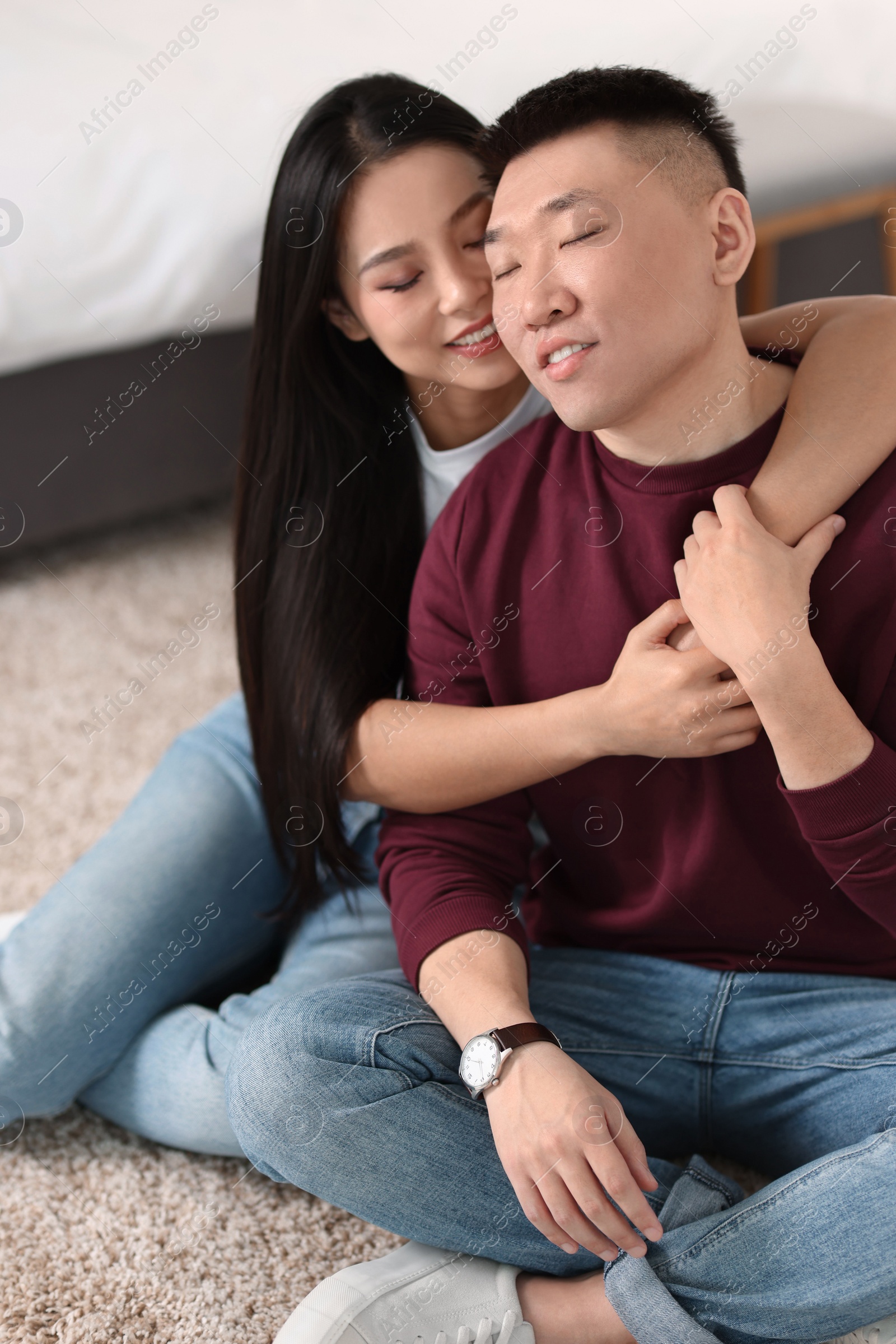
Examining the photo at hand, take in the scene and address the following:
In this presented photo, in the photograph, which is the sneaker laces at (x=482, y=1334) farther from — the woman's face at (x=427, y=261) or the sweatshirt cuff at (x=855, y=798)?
the woman's face at (x=427, y=261)

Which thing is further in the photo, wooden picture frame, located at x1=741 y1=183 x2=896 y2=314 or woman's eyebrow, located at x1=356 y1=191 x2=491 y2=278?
wooden picture frame, located at x1=741 y1=183 x2=896 y2=314

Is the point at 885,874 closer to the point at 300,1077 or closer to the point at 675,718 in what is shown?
the point at 675,718

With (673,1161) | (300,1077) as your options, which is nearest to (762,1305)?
(673,1161)

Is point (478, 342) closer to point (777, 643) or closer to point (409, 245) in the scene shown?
point (409, 245)

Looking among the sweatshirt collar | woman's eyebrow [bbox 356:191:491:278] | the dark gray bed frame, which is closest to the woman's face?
woman's eyebrow [bbox 356:191:491:278]

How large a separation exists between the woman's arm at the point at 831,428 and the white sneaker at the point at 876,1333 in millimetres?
500

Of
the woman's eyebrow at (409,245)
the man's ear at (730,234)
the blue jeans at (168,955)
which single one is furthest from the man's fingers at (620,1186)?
the woman's eyebrow at (409,245)

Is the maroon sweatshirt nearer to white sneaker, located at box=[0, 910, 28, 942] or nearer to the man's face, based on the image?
the man's face

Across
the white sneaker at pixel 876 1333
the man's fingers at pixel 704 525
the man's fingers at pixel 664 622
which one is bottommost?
the white sneaker at pixel 876 1333

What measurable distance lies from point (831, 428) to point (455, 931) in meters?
0.43

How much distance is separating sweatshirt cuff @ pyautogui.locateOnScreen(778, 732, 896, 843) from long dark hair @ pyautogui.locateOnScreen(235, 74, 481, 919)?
377 millimetres

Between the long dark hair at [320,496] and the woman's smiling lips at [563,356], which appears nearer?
the woman's smiling lips at [563,356]

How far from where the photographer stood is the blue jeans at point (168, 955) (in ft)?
3.17

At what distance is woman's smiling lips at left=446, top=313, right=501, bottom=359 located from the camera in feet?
3.12
